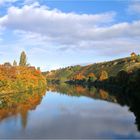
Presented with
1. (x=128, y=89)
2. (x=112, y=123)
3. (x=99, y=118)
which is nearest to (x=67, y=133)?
(x=112, y=123)

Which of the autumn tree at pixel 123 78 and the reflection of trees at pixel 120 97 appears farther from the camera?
the autumn tree at pixel 123 78

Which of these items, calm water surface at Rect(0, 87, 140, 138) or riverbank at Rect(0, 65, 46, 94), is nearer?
calm water surface at Rect(0, 87, 140, 138)


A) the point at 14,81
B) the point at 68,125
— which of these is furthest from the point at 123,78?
the point at 68,125

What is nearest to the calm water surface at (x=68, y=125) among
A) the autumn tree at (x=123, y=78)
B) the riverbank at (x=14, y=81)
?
the riverbank at (x=14, y=81)

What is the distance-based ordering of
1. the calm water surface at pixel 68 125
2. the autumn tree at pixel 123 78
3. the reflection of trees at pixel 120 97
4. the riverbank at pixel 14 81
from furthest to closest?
the autumn tree at pixel 123 78 < the riverbank at pixel 14 81 < the reflection of trees at pixel 120 97 < the calm water surface at pixel 68 125

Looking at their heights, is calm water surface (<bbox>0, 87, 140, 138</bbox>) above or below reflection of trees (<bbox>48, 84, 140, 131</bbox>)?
below

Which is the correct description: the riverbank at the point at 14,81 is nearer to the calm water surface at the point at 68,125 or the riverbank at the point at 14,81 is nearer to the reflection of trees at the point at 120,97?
the reflection of trees at the point at 120,97

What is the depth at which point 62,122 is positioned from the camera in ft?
165

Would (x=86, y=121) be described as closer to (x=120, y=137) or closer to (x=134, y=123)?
(x=134, y=123)

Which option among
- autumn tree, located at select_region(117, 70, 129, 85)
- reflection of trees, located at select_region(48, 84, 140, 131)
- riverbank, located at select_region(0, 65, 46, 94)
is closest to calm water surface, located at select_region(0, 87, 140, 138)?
reflection of trees, located at select_region(48, 84, 140, 131)

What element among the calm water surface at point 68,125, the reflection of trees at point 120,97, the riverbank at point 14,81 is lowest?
the calm water surface at point 68,125

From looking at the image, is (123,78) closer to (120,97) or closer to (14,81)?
(120,97)

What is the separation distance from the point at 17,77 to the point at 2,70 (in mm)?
5840

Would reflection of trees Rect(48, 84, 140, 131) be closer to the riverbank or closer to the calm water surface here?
the calm water surface
